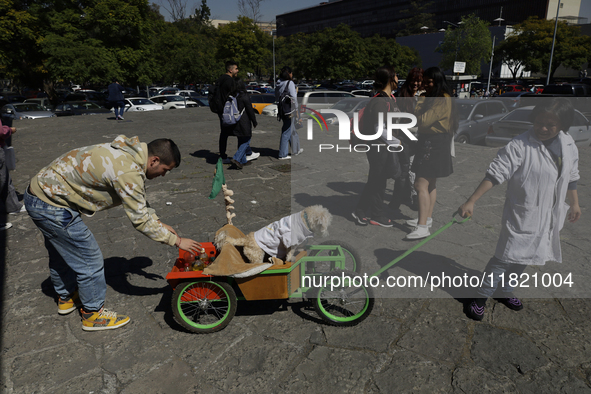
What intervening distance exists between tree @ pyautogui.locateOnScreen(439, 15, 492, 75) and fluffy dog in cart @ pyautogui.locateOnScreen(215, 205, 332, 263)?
3779cm

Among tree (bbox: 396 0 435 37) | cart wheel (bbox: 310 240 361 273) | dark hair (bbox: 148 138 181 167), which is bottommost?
cart wheel (bbox: 310 240 361 273)

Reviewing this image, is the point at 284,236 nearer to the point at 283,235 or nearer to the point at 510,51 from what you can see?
the point at 283,235

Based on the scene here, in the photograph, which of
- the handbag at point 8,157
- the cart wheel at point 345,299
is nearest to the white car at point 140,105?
the handbag at point 8,157

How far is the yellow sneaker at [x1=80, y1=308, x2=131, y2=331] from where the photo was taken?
10.0 feet

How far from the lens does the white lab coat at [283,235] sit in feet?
9.76

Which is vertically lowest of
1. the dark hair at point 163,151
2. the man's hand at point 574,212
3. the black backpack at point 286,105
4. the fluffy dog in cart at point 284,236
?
the fluffy dog in cart at point 284,236

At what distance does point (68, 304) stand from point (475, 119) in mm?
11164

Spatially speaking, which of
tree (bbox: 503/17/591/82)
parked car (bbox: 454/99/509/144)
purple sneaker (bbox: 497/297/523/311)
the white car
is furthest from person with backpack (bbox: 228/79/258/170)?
tree (bbox: 503/17/591/82)

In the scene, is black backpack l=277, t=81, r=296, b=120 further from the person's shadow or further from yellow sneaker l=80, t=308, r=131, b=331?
yellow sneaker l=80, t=308, r=131, b=331

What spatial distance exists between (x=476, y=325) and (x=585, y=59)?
51798 mm

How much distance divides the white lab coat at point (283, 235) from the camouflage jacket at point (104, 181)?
687 millimetres

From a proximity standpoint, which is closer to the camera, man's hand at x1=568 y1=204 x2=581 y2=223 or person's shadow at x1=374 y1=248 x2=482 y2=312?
man's hand at x1=568 y1=204 x2=581 y2=223

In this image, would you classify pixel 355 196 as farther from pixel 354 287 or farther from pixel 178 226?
pixel 354 287

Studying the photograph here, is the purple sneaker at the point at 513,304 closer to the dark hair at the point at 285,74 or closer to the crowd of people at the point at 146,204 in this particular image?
the crowd of people at the point at 146,204
